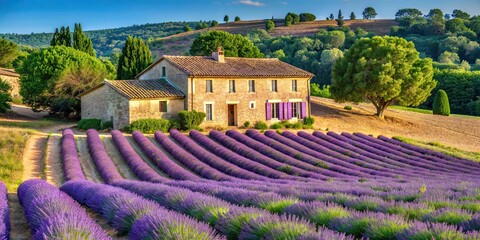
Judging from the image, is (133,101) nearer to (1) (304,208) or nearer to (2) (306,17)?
(1) (304,208)

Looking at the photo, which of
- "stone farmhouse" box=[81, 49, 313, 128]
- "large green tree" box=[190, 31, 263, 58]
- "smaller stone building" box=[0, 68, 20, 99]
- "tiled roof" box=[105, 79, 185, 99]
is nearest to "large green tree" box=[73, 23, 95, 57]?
"smaller stone building" box=[0, 68, 20, 99]

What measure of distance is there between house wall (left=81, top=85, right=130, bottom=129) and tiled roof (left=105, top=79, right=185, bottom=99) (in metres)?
0.45

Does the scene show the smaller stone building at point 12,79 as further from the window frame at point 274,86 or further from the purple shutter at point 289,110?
the purple shutter at point 289,110

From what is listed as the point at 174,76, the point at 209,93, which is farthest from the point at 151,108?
the point at 209,93

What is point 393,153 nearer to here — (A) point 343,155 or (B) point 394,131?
(A) point 343,155

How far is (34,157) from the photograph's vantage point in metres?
22.7

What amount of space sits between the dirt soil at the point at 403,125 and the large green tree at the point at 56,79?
65.4 feet

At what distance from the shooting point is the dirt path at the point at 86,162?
64.1 ft

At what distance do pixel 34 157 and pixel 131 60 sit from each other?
90.0ft

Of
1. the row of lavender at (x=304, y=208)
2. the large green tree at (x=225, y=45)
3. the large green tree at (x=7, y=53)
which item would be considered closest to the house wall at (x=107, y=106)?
the large green tree at (x=225, y=45)

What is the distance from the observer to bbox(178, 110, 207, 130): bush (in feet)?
106

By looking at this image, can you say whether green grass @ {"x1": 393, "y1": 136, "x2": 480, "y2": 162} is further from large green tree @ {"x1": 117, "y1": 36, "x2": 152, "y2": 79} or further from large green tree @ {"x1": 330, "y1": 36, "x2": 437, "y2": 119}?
large green tree @ {"x1": 117, "y1": 36, "x2": 152, "y2": 79}

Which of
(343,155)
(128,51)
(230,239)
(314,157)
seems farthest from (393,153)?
(128,51)

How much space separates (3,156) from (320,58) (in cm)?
6747
